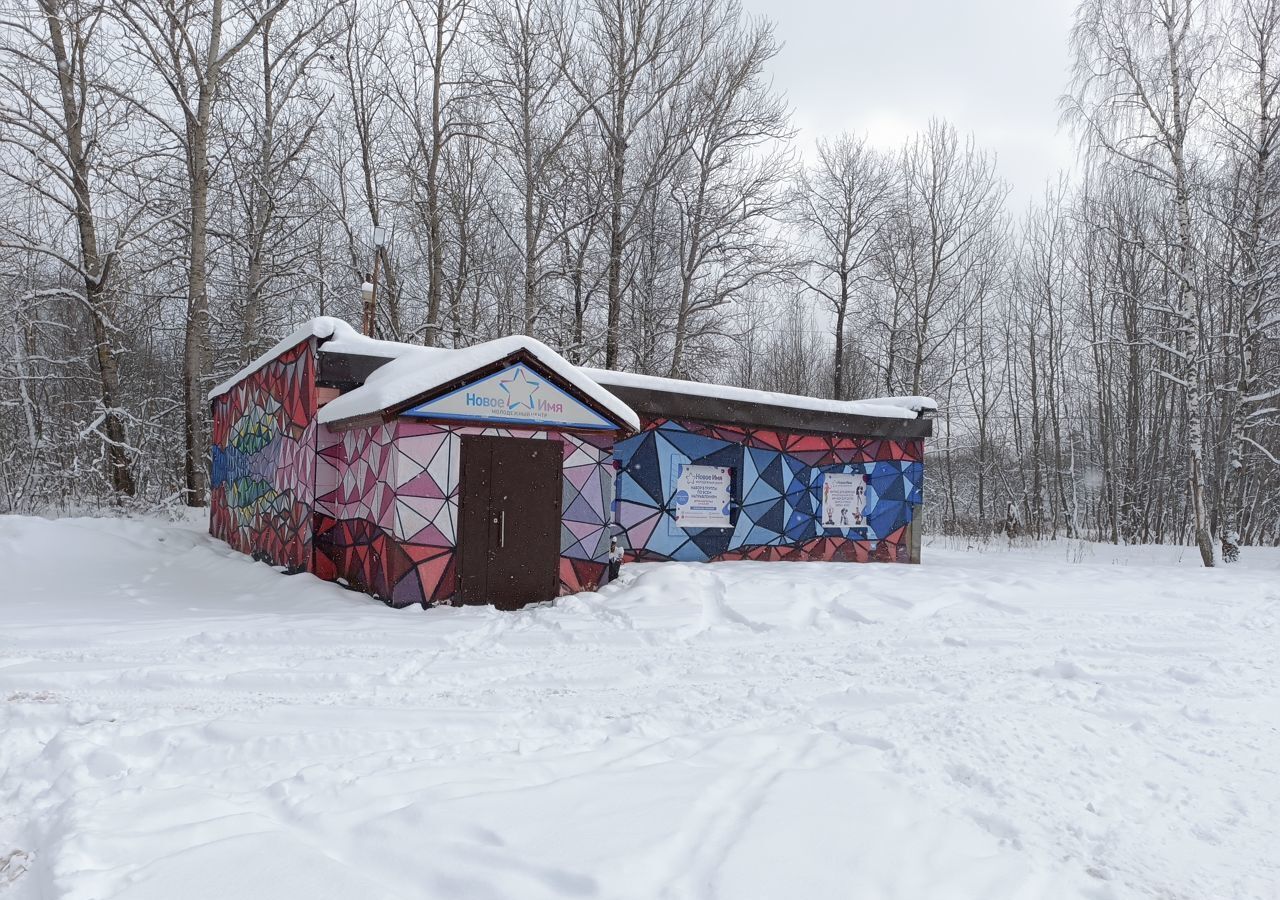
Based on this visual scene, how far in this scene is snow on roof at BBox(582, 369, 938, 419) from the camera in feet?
36.9

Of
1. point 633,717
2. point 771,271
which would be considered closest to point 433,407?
point 633,717

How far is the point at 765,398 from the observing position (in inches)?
497

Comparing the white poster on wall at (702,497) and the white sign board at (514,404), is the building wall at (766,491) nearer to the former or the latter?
the white poster on wall at (702,497)

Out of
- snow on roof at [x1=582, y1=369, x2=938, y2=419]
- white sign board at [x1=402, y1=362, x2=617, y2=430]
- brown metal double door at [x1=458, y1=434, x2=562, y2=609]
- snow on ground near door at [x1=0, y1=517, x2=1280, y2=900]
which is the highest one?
snow on roof at [x1=582, y1=369, x2=938, y2=419]

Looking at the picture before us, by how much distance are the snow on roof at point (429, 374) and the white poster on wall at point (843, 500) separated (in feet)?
17.5

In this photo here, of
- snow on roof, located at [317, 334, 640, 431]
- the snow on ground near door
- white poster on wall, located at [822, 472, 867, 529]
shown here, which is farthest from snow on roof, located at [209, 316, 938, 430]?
white poster on wall, located at [822, 472, 867, 529]

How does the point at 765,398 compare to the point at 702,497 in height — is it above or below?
above

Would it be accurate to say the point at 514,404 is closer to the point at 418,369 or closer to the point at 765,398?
the point at 418,369

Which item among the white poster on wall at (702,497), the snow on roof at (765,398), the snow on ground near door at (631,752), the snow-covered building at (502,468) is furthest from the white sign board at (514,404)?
the white poster on wall at (702,497)

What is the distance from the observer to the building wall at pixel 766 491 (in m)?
11.6

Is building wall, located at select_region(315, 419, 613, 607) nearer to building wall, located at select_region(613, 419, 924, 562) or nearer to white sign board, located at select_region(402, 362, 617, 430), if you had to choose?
white sign board, located at select_region(402, 362, 617, 430)

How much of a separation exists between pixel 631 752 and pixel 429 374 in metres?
5.27

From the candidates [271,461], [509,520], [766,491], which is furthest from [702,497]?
[271,461]

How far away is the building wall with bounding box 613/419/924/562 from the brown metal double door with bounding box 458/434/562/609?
2.65 meters
